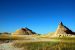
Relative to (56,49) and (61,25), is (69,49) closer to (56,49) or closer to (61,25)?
(56,49)

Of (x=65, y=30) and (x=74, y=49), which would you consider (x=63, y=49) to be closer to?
(x=74, y=49)

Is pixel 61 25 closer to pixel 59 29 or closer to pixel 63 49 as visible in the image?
pixel 59 29

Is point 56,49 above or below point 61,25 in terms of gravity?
below

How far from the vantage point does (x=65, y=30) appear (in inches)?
7397

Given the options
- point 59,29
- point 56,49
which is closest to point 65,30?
point 59,29

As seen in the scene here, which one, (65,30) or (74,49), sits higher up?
(65,30)

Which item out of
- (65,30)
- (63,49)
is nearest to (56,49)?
(63,49)

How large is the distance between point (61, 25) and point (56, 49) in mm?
166753

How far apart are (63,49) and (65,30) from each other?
531ft

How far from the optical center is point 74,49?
2794cm

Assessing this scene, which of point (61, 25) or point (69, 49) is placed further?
point (61, 25)

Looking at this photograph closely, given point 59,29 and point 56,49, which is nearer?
point 56,49

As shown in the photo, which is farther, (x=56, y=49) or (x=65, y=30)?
(x=65, y=30)

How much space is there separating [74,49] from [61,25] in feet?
548
